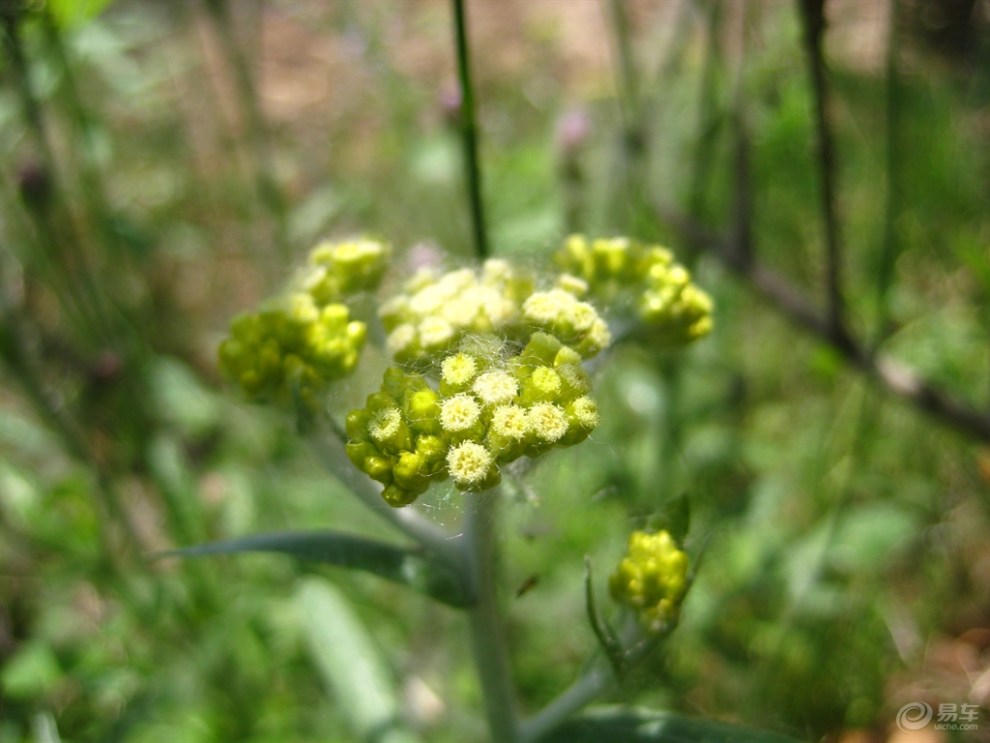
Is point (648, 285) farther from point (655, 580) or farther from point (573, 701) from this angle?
point (573, 701)

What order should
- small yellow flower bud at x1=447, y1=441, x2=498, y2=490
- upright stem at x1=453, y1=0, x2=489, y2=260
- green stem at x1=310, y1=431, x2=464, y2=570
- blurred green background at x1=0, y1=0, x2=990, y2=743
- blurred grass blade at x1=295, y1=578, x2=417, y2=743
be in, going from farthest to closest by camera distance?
blurred green background at x1=0, y1=0, x2=990, y2=743, blurred grass blade at x1=295, y1=578, x2=417, y2=743, upright stem at x1=453, y1=0, x2=489, y2=260, green stem at x1=310, y1=431, x2=464, y2=570, small yellow flower bud at x1=447, y1=441, x2=498, y2=490

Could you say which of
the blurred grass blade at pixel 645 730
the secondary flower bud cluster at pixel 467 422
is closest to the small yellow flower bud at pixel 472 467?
the secondary flower bud cluster at pixel 467 422

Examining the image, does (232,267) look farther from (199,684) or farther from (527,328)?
(527,328)

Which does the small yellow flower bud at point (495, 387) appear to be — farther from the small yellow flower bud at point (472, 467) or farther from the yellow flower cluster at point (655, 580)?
the yellow flower cluster at point (655, 580)

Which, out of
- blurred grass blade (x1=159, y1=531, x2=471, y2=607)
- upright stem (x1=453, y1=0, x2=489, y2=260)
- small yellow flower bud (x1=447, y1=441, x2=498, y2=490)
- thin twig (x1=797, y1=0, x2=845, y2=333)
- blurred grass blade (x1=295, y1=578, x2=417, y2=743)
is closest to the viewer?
small yellow flower bud (x1=447, y1=441, x2=498, y2=490)

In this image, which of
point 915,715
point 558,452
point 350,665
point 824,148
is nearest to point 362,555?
point 558,452

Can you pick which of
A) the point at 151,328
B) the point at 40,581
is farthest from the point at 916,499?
the point at 151,328

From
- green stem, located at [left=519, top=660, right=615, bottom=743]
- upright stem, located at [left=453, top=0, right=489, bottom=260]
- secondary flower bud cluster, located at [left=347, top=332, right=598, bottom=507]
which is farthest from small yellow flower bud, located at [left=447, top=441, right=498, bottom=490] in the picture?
upright stem, located at [left=453, top=0, right=489, bottom=260]

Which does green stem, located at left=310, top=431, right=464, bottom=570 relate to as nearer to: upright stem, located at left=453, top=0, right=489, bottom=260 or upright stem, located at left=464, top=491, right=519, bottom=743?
upright stem, located at left=464, top=491, right=519, bottom=743
